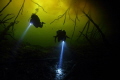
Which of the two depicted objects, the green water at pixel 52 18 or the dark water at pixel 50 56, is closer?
the dark water at pixel 50 56

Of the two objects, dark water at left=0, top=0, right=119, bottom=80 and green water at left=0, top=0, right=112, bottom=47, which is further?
green water at left=0, top=0, right=112, bottom=47

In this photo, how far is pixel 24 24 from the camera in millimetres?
12883

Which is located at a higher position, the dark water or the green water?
the green water

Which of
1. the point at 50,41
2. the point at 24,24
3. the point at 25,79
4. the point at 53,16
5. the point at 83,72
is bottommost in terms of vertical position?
the point at 25,79

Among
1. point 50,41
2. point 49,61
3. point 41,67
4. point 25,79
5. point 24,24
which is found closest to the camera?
point 25,79

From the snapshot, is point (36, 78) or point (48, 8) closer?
point (36, 78)

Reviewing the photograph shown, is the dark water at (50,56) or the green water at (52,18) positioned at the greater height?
the green water at (52,18)

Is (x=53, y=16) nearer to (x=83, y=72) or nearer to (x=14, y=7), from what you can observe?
(x=14, y=7)

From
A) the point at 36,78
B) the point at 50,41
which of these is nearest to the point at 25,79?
the point at 36,78

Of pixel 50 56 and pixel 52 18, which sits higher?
pixel 52 18

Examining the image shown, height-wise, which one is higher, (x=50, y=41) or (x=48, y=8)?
(x=48, y=8)

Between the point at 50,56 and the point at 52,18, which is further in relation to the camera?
the point at 52,18

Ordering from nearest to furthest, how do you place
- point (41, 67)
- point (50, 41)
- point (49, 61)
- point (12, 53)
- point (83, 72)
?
1. point (83, 72)
2. point (41, 67)
3. point (49, 61)
4. point (12, 53)
5. point (50, 41)

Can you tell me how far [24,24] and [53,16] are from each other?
264 cm
